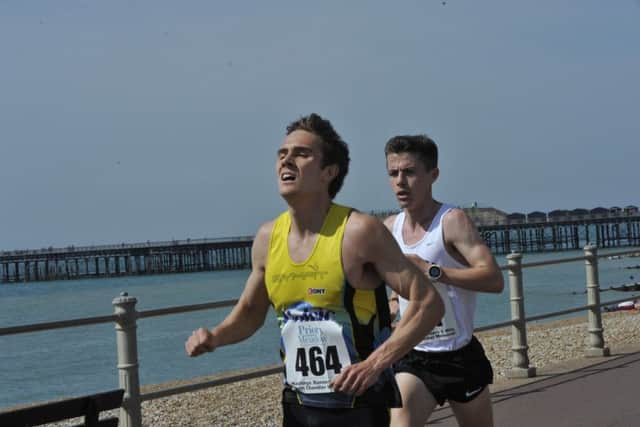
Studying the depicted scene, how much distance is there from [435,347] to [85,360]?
91.1ft

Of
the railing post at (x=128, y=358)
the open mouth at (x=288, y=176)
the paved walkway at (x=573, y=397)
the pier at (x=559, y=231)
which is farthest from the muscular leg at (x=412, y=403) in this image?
the pier at (x=559, y=231)

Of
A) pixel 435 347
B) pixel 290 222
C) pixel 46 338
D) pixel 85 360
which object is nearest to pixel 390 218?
pixel 435 347

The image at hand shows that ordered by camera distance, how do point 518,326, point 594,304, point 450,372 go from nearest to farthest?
1. point 450,372
2. point 518,326
3. point 594,304

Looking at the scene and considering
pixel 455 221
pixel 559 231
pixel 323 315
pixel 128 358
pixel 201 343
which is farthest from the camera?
pixel 559 231

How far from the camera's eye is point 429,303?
11.0 feet

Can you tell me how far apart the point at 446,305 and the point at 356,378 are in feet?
5.09

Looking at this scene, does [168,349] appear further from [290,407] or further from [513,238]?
[513,238]

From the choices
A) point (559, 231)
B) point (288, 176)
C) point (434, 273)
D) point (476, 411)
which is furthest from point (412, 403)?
point (559, 231)

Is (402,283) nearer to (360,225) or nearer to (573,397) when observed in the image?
(360,225)

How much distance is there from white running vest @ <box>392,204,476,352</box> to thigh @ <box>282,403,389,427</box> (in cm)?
131

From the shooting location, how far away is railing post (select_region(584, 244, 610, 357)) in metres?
12.0

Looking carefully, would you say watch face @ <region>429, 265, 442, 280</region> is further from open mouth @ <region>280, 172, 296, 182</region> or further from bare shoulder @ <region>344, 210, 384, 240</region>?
open mouth @ <region>280, 172, 296, 182</region>

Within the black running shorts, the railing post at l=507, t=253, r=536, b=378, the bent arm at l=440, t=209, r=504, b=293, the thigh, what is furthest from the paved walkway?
the thigh

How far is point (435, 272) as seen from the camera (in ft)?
15.0
